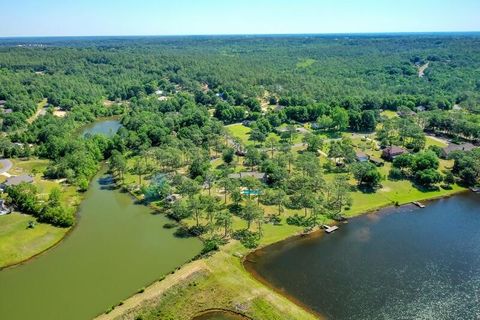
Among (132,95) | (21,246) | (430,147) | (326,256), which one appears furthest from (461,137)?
(132,95)

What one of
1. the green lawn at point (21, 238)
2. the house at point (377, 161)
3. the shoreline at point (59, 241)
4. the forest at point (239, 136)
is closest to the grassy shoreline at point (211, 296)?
the forest at point (239, 136)

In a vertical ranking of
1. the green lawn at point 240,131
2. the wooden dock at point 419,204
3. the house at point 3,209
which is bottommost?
the wooden dock at point 419,204

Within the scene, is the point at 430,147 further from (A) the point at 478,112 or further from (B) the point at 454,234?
(A) the point at 478,112

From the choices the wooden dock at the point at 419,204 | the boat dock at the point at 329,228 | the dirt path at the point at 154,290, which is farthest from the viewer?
the wooden dock at the point at 419,204

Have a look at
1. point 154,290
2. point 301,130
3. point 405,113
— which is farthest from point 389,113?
point 154,290

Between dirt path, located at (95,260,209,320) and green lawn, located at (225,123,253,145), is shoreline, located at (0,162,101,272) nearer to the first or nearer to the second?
dirt path, located at (95,260,209,320)

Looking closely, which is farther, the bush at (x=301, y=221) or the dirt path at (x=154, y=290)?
the bush at (x=301, y=221)

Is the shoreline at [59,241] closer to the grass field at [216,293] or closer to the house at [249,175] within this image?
the grass field at [216,293]
